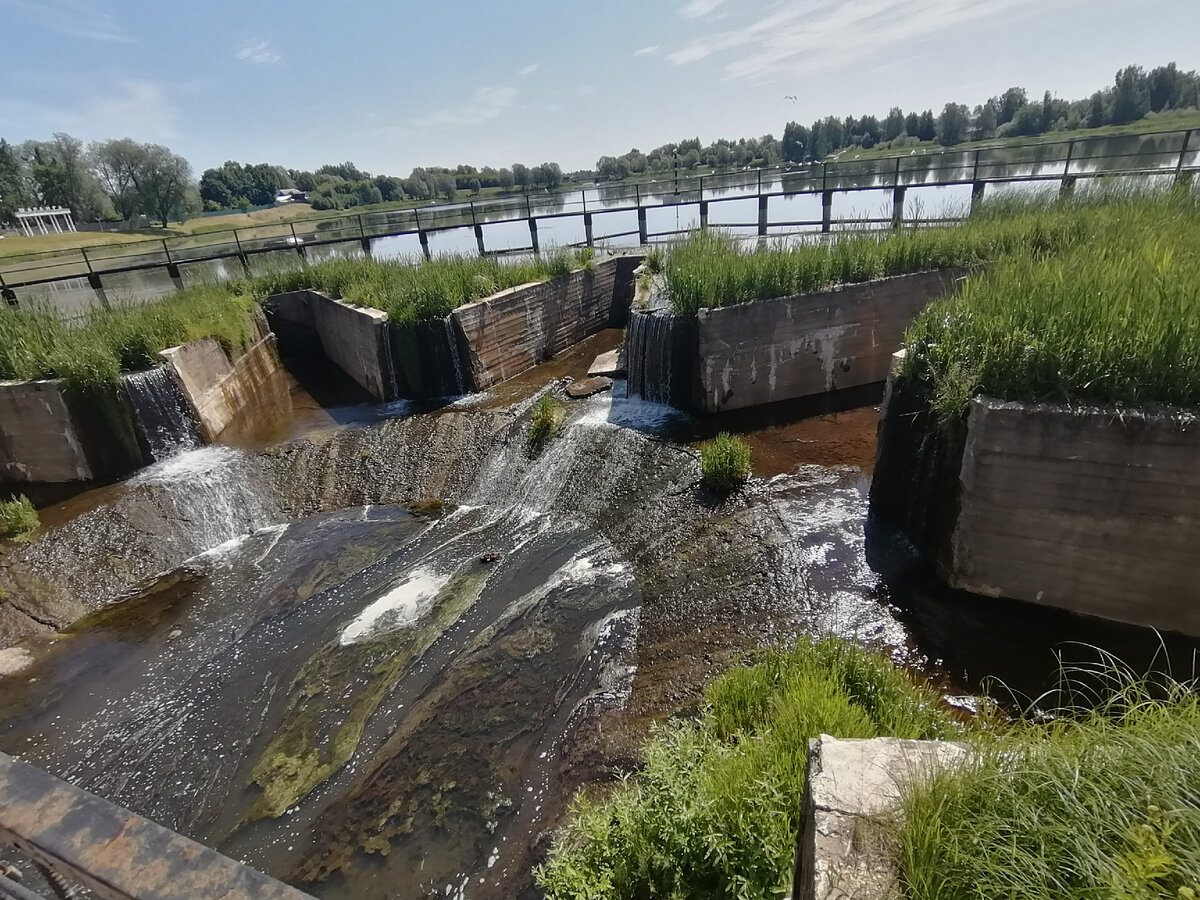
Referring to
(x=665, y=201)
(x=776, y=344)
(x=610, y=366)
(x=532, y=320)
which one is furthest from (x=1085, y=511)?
(x=665, y=201)

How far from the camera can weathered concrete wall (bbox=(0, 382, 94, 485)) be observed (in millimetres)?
8211

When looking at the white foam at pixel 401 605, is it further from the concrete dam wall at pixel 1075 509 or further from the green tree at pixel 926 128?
the green tree at pixel 926 128

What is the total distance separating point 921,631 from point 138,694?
7042mm

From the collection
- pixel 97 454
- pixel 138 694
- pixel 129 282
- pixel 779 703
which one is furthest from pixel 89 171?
pixel 779 703

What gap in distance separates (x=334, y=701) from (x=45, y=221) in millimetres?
72021

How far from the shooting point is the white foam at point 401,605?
20.0 feet

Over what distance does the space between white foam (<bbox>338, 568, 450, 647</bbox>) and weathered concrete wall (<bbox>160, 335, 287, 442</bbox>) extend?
503 centimetres

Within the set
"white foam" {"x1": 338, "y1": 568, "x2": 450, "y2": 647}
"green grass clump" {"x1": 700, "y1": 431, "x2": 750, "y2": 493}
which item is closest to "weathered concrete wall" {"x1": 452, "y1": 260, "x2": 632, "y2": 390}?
"white foam" {"x1": 338, "y1": 568, "x2": 450, "y2": 647}

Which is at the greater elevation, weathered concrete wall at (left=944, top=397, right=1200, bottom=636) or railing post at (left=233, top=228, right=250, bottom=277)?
railing post at (left=233, top=228, right=250, bottom=277)

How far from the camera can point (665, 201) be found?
1906cm

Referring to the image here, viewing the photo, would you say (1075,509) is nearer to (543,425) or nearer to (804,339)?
(804,339)

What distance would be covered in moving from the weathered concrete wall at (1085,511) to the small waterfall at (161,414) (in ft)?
33.6

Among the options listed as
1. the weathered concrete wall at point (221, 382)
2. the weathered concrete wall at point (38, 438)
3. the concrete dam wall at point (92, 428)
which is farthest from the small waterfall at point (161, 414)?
the weathered concrete wall at point (38, 438)

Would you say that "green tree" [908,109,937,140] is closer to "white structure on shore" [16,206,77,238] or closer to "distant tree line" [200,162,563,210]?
"distant tree line" [200,162,563,210]
